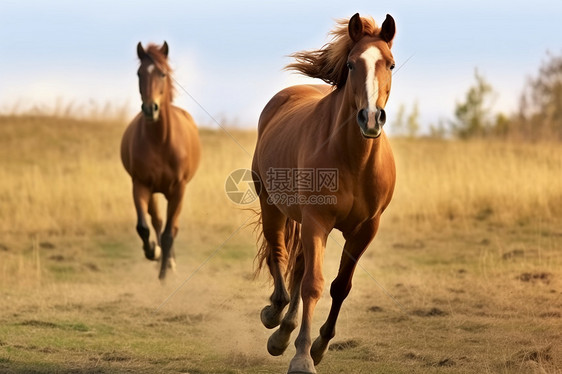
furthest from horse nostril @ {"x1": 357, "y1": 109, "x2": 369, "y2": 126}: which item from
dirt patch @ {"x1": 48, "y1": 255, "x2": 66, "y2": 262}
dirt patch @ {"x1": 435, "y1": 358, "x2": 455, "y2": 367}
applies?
dirt patch @ {"x1": 48, "y1": 255, "x2": 66, "y2": 262}

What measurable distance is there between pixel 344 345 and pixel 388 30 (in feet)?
8.41

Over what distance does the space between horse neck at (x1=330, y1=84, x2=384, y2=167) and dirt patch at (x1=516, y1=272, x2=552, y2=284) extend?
418 centimetres

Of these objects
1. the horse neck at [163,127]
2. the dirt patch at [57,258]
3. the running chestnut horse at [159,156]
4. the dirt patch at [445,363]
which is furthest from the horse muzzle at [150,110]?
the dirt patch at [445,363]

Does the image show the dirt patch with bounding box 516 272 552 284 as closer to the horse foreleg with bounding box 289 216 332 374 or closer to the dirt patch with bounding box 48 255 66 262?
the horse foreleg with bounding box 289 216 332 374

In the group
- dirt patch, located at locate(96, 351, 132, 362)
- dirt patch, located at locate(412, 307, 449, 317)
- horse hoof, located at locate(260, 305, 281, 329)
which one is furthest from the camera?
dirt patch, located at locate(412, 307, 449, 317)

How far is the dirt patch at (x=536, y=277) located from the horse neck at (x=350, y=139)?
A: 4178 millimetres

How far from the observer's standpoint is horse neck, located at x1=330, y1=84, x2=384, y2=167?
524 cm

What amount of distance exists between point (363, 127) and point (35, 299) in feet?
17.1

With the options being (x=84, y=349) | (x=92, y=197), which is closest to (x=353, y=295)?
(x=84, y=349)

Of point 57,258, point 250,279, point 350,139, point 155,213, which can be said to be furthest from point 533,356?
point 57,258

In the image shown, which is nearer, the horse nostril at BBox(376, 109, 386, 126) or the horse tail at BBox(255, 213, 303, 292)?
the horse nostril at BBox(376, 109, 386, 126)

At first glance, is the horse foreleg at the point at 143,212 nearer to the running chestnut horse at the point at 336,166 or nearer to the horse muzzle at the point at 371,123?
the running chestnut horse at the point at 336,166

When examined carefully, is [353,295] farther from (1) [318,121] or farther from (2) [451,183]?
(2) [451,183]

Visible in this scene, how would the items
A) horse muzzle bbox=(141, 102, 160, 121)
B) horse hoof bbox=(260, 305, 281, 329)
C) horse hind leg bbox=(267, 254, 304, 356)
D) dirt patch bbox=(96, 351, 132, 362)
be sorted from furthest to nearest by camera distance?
horse muzzle bbox=(141, 102, 160, 121)
horse hoof bbox=(260, 305, 281, 329)
dirt patch bbox=(96, 351, 132, 362)
horse hind leg bbox=(267, 254, 304, 356)
